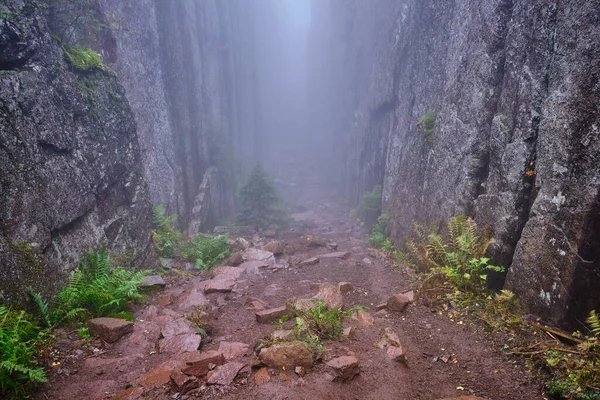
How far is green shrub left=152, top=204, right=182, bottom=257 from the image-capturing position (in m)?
9.81

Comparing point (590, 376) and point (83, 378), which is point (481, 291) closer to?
point (590, 376)

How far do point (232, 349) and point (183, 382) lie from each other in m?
0.95

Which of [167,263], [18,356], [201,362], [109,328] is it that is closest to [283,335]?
[201,362]

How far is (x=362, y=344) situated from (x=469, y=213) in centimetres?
417

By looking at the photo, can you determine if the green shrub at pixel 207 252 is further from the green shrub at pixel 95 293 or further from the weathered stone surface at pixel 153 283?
the green shrub at pixel 95 293

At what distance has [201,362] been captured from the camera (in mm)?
3846

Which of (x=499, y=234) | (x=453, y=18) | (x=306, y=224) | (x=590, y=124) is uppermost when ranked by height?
(x=453, y=18)

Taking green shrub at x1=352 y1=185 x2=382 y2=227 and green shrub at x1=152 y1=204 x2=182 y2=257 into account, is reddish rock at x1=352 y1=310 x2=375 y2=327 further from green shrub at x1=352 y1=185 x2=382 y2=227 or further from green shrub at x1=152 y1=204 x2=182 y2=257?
green shrub at x1=352 y1=185 x2=382 y2=227

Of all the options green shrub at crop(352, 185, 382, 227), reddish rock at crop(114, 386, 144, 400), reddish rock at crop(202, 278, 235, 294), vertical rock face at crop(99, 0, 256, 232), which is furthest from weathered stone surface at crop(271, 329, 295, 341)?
green shrub at crop(352, 185, 382, 227)

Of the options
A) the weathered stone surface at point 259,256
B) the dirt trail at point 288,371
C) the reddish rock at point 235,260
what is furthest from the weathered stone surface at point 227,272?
the weathered stone surface at point 259,256

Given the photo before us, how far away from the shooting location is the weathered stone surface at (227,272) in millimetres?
8305

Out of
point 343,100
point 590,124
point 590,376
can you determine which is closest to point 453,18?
point 590,124

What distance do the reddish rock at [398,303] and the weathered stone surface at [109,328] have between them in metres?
4.30

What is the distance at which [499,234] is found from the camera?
5848mm
